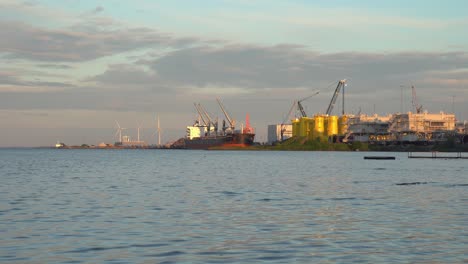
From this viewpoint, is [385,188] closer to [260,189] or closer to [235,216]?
[260,189]

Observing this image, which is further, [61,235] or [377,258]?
[61,235]

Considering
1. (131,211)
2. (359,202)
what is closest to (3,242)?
(131,211)

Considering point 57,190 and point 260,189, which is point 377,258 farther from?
point 57,190

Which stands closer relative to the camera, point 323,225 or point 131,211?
point 323,225

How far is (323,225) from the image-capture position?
3509cm

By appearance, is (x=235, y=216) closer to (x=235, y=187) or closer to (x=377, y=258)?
(x=377, y=258)

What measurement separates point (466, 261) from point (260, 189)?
124 ft

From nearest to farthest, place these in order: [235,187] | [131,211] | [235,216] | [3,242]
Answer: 1. [3,242]
2. [235,216]
3. [131,211]
4. [235,187]

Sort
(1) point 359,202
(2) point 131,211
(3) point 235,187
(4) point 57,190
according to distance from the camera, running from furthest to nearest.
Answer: (3) point 235,187 → (4) point 57,190 → (1) point 359,202 → (2) point 131,211

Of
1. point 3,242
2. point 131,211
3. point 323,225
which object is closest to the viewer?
point 3,242

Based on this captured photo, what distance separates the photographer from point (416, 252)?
26750 mm

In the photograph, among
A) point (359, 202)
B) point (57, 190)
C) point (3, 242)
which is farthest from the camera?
point (57, 190)

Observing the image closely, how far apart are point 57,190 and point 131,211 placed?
2130 cm

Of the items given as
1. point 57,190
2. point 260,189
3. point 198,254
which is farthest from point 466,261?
point 57,190
